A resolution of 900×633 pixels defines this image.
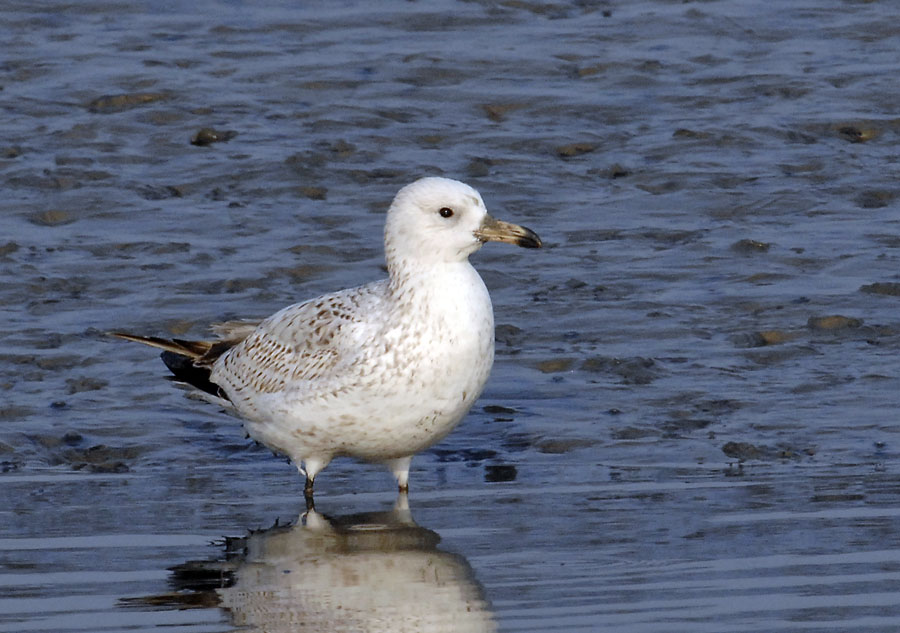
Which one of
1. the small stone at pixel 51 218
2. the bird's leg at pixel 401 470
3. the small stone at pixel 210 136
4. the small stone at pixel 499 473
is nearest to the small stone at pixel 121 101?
the small stone at pixel 210 136

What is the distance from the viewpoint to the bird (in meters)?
7.73

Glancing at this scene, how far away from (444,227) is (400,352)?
1.92ft

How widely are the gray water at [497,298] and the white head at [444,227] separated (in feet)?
3.47

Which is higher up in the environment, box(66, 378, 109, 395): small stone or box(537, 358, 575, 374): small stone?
box(537, 358, 575, 374): small stone

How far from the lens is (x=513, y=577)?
682 cm

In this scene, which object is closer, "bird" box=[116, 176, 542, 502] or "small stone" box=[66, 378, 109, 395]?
"bird" box=[116, 176, 542, 502]

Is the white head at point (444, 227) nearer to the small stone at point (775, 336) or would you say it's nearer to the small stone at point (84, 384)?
the small stone at point (84, 384)

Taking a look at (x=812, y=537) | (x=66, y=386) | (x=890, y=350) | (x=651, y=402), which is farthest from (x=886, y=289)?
(x=66, y=386)

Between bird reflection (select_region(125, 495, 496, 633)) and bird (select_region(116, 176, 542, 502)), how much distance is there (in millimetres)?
365

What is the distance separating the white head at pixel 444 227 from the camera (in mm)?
7914

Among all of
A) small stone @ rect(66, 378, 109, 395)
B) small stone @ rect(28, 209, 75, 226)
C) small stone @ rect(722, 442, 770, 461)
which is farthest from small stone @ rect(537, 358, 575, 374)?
small stone @ rect(28, 209, 75, 226)

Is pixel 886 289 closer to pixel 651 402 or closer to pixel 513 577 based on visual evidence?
pixel 651 402

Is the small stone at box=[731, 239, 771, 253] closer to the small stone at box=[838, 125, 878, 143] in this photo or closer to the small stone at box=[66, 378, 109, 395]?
the small stone at box=[838, 125, 878, 143]

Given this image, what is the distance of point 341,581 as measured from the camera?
692 cm
